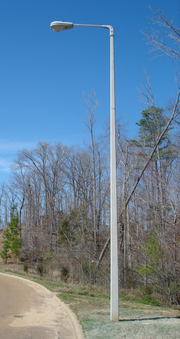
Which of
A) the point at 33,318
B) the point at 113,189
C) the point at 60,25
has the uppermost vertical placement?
the point at 60,25

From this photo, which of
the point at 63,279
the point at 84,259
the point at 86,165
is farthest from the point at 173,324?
the point at 86,165

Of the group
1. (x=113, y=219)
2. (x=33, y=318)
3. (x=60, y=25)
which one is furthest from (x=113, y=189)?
(x=60, y=25)

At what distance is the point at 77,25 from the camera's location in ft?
24.9

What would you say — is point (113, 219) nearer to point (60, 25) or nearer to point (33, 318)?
point (33, 318)

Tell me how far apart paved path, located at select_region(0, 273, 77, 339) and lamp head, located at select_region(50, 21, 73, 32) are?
6786mm

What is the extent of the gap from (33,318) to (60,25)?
7144 millimetres

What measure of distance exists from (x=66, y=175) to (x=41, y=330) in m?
35.7

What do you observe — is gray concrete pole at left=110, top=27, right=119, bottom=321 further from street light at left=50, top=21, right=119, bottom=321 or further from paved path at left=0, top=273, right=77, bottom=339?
paved path at left=0, top=273, right=77, bottom=339

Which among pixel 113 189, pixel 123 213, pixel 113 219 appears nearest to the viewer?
pixel 113 219

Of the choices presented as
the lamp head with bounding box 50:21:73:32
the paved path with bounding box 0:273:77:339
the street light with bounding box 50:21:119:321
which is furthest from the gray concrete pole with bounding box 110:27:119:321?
the lamp head with bounding box 50:21:73:32

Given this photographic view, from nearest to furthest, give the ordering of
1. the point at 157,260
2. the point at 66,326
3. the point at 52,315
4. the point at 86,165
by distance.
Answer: the point at 66,326, the point at 52,315, the point at 157,260, the point at 86,165

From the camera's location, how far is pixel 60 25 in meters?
7.20

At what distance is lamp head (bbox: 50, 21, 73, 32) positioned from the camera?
711 cm

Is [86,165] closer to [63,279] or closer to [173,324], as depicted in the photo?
[63,279]
